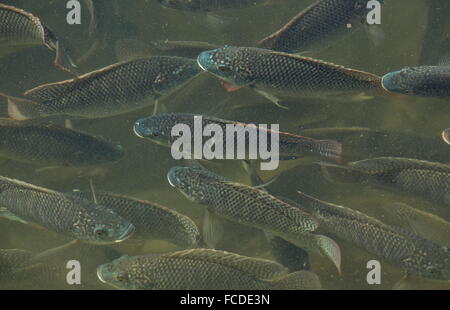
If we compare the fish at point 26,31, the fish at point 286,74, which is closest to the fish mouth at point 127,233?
the fish at point 26,31

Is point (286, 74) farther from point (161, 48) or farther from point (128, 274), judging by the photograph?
point (128, 274)

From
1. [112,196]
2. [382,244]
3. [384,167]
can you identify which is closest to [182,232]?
[112,196]

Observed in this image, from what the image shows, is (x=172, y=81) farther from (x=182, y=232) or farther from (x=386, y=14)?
(x=386, y=14)

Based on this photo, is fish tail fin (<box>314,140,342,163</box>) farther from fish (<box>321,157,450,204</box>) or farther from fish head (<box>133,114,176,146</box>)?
fish head (<box>133,114,176,146</box>)

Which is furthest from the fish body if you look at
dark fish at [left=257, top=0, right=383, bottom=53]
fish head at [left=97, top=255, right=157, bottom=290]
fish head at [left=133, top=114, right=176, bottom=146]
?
fish head at [left=97, top=255, right=157, bottom=290]

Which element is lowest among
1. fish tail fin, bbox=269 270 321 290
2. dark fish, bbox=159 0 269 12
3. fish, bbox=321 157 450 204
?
fish tail fin, bbox=269 270 321 290
